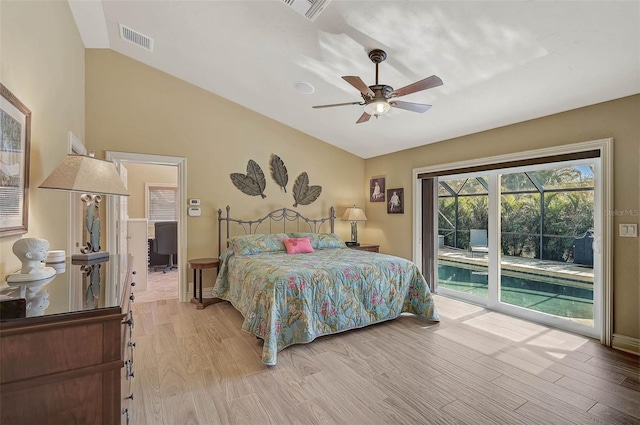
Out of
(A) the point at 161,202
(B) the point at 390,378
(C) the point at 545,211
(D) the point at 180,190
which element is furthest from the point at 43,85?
(A) the point at 161,202

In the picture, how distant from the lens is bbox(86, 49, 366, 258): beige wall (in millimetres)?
3834

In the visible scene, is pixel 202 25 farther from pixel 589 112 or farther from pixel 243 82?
pixel 589 112

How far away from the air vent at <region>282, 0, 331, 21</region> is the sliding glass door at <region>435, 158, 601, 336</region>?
9.78 feet

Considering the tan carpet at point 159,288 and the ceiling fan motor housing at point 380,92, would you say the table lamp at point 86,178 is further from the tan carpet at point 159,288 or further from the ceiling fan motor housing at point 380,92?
the tan carpet at point 159,288

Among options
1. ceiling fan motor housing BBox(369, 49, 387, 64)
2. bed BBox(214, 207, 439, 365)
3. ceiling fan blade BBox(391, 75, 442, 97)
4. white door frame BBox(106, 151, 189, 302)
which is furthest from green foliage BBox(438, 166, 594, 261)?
white door frame BBox(106, 151, 189, 302)

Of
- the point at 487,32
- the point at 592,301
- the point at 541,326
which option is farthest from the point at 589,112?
the point at 541,326

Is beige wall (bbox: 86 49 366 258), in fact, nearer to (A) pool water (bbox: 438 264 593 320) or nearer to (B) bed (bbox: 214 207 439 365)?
(B) bed (bbox: 214 207 439 365)

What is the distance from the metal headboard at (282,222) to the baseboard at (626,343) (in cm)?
386

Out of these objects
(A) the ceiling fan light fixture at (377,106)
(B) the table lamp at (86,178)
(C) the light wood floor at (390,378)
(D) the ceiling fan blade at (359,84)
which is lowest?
(C) the light wood floor at (390,378)

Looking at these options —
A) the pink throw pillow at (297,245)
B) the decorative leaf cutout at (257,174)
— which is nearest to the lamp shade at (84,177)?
the pink throw pillow at (297,245)

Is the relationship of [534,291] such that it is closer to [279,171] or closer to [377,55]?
[377,55]

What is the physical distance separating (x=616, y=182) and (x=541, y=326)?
1696mm

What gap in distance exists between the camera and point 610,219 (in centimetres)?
291

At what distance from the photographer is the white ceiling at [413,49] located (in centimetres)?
225
